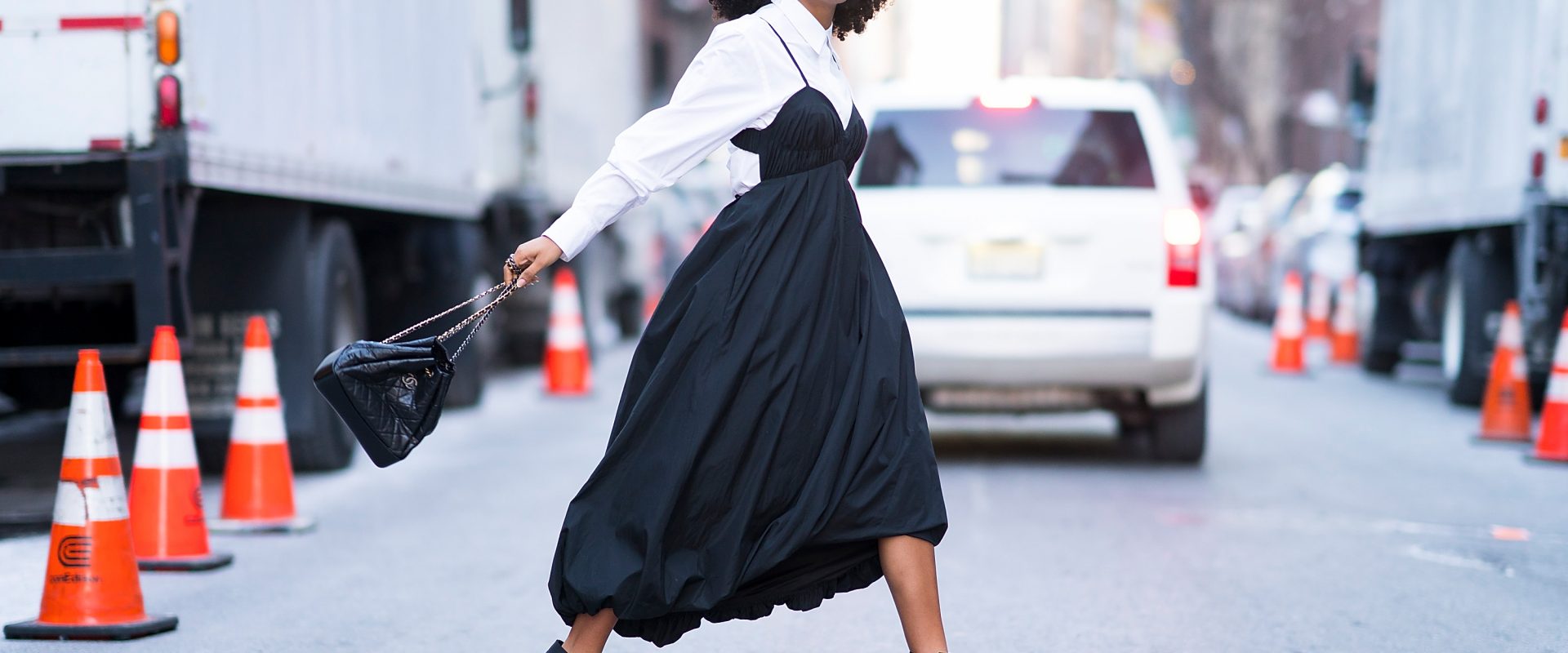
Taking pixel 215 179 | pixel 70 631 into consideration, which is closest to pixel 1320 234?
pixel 215 179

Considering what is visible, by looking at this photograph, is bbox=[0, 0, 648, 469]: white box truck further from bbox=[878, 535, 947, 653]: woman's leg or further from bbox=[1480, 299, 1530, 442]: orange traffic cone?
bbox=[1480, 299, 1530, 442]: orange traffic cone

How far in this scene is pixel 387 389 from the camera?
3.77 metres

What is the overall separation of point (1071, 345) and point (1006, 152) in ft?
3.16

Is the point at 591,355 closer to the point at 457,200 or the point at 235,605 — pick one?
the point at 457,200

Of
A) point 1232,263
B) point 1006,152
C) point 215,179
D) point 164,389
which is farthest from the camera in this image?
point 1232,263

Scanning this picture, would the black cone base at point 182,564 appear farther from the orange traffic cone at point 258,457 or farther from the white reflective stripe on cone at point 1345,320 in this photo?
the white reflective stripe on cone at point 1345,320

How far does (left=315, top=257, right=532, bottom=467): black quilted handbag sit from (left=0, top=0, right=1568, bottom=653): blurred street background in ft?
4.41

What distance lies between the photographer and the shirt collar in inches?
153

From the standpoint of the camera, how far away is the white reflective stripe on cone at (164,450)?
5949mm

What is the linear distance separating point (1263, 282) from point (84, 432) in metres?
19.6

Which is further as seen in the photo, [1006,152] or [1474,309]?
[1474,309]

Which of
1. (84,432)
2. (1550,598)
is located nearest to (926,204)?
(1550,598)

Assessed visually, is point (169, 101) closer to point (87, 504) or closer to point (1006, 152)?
point (87, 504)

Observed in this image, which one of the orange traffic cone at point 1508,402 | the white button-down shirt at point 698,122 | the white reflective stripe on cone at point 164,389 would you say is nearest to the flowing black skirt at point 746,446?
the white button-down shirt at point 698,122
